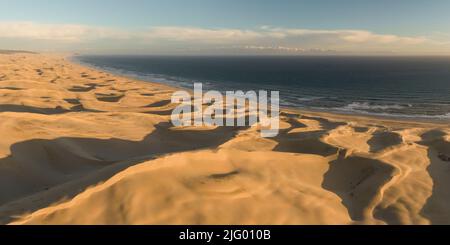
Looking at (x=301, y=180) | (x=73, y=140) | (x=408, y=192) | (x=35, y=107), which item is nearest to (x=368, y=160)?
(x=408, y=192)

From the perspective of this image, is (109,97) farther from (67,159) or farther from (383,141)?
(383,141)

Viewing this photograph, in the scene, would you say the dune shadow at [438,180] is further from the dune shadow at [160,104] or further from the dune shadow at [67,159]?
the dune shadow at [160,104]

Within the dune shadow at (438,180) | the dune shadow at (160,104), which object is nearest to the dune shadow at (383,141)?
the dune shadow at (438,180)

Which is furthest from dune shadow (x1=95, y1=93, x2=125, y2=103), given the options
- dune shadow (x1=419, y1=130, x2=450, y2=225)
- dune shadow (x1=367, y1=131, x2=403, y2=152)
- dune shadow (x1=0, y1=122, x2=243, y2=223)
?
dune shadow (x1=419, y1=130, x2=450, y2=225)

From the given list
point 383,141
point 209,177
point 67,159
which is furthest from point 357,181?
point 67,159

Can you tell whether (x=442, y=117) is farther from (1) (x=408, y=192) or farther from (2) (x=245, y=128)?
(1) (x=408, y=192)
